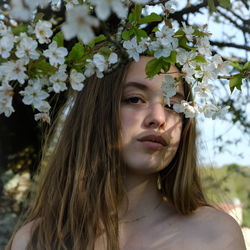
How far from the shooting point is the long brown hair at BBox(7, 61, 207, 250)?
5.44ft

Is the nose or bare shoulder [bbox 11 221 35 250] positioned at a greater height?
the nose

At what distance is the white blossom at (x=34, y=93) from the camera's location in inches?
37.6

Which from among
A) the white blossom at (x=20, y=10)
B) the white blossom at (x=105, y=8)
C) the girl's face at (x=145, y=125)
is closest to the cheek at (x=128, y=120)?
the girl's face at (x=145, y=125)

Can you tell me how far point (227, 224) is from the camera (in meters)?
1.73

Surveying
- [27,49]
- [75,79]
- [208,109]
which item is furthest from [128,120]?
[27,49]

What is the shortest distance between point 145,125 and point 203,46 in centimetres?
48

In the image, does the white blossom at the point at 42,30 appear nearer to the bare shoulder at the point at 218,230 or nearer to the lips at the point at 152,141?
the lips at the point at 152,141

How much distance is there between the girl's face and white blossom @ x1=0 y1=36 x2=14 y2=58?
0.74m

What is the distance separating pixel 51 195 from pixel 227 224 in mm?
774

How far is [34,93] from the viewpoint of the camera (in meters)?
0.97

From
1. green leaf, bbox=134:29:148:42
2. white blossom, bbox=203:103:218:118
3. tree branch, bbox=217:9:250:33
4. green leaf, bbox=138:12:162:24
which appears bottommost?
white blossom, bbox=203:103:218:118

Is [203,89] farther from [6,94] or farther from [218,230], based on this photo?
[218,230]

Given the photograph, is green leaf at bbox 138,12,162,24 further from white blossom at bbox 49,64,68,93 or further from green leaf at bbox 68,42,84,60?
white blossom at bbox 49,64,68,93

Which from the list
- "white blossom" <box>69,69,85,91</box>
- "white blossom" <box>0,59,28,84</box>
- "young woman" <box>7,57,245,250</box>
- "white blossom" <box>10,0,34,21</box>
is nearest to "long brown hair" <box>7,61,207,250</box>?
"young woman" <box>7,57,245,250</box>
